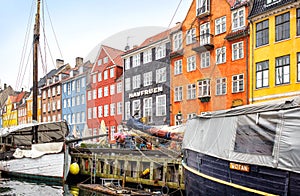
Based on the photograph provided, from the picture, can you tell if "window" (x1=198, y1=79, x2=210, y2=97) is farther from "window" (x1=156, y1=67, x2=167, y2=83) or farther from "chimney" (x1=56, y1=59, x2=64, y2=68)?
"chimney" (x1=56, y1=59, x2=64, y2=68)

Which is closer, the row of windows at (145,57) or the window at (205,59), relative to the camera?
the window at (205,59)

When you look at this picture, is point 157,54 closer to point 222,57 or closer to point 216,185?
point 222,57

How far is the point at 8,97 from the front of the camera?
261ft

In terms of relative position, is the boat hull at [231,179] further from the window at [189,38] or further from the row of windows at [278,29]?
the row of windows at [278,29]

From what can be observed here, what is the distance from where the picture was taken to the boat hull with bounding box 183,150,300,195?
5155 millimetres

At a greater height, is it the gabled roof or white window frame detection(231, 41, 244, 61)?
the gabled roof

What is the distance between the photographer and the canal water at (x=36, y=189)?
50.8 feet

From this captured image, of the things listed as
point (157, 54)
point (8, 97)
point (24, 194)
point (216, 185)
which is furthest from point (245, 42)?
point (8, 97)

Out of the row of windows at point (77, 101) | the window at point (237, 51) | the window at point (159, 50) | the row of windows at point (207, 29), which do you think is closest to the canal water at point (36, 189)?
the row of windows at point (77, 101)

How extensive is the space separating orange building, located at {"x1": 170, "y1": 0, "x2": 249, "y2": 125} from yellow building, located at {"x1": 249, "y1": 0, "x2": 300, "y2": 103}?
1.96 feet

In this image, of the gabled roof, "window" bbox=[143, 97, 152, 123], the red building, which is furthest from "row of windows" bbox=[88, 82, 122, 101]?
the gabled roof

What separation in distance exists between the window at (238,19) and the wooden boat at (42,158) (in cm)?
1279

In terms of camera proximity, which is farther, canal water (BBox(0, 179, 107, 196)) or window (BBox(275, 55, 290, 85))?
window (BBox(275, 55, 290, 85))

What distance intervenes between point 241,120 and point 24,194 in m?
12.2
